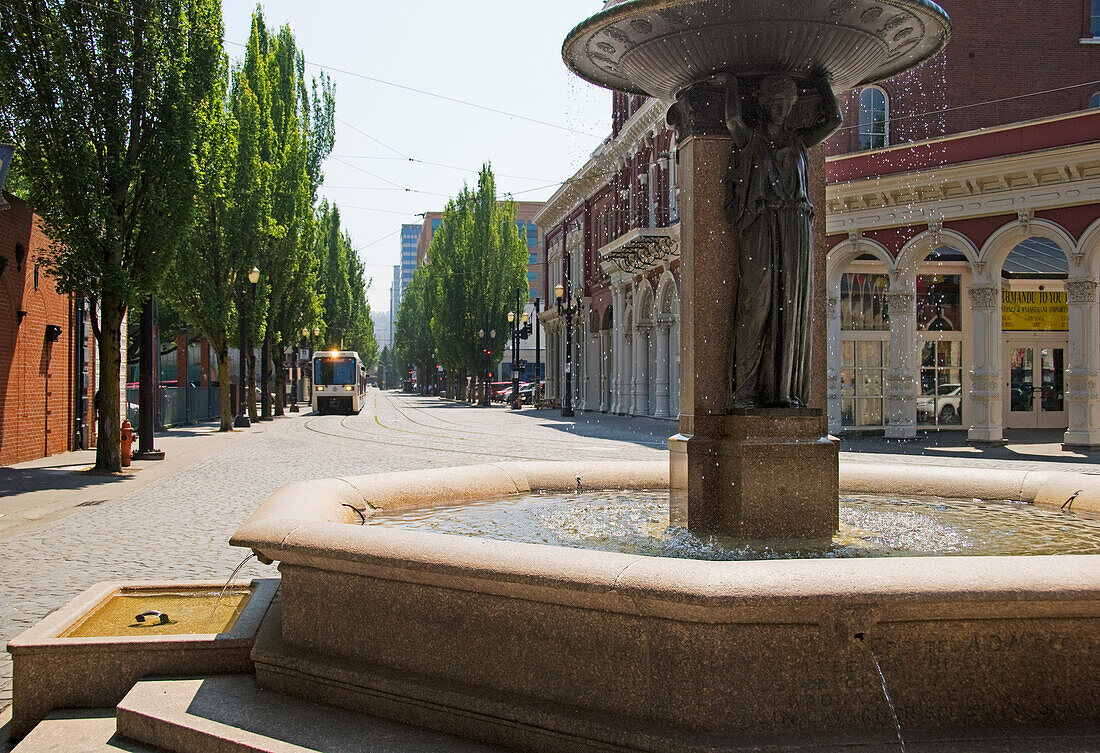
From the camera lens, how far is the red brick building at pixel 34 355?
17.8 m

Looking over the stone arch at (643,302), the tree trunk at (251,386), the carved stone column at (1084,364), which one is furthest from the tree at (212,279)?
the carved stone column at (1084,364)

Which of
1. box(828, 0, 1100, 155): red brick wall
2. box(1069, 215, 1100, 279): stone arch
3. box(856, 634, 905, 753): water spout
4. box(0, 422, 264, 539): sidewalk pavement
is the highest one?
box(828, 0, 1100, 155): red brick wall

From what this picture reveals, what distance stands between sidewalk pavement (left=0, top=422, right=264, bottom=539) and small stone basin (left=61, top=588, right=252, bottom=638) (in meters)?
5.35

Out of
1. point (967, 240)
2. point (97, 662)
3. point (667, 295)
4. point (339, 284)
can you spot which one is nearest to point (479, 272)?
point (339, 284)

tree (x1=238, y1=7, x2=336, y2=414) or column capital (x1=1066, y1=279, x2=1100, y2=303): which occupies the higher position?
tree (x1=238, y1=7, x2=336, y2=414)

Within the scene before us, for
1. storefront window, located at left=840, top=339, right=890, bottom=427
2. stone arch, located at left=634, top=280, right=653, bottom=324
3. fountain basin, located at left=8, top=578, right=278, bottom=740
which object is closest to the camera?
fountain basin, located at left=8, top=578, right=278, bottom=740

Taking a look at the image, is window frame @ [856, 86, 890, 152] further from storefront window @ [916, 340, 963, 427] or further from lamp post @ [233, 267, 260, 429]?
lamp post @ [233, 267, 260, 429]

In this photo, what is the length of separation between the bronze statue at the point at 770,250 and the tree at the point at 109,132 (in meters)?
13.4

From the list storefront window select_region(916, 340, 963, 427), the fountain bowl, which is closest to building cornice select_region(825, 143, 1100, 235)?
storefront window select_region(916, 340, 963, 427)

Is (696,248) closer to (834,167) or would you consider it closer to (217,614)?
(217,614)

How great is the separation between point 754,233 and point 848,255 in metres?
20.0

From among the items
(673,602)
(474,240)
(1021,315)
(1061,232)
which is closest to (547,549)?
(673,602)

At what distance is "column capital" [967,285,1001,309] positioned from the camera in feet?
74.6

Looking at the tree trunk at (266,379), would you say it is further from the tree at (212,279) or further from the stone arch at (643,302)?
the stone arch at (643,302)
